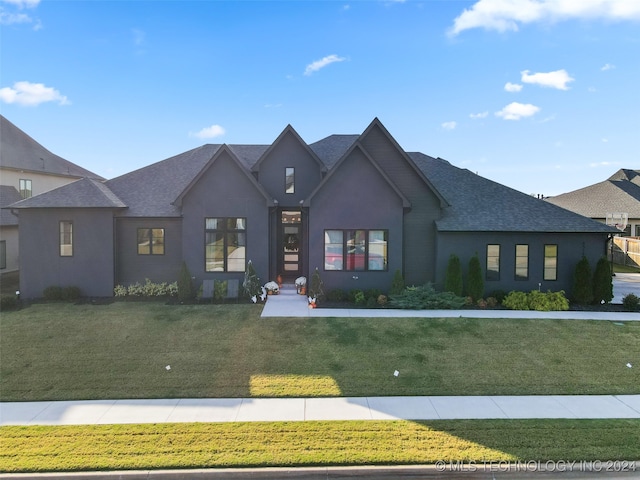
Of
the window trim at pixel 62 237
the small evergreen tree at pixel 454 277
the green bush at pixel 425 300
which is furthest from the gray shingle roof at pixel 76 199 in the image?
the small evergreen tree at pixel 454 277

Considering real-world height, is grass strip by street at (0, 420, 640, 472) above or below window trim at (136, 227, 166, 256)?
below

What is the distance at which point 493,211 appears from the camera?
16.7 metres

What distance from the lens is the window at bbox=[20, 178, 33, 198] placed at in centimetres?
2738

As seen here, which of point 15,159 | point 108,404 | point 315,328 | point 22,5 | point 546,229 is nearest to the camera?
point 108,404

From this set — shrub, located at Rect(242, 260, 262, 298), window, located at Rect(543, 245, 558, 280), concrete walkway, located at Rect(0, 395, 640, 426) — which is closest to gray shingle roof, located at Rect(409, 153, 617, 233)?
window, located at Rect(543, 245, 558, 280)

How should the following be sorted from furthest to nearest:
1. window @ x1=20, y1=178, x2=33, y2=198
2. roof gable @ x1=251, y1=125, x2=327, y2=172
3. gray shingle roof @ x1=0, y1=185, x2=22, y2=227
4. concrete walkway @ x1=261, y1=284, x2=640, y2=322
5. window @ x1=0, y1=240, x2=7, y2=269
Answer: window @ x1=20, y1=178, x2=33, y2=198, gray shingle roof @ x1=0, y1=185, x2=22, y2=227, window @ x1=0, y1=240, x2=7, y2=269, roof gable @ x1=251, y1=125, x2=327, y2=172, concrete walkway @ x1=261, y1=284, x2=640, y2=322

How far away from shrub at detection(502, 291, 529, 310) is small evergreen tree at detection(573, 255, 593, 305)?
85.1 inches

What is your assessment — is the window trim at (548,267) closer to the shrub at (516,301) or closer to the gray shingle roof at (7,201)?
the shrub at (516,301)

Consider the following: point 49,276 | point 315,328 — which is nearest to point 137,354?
point 315,328

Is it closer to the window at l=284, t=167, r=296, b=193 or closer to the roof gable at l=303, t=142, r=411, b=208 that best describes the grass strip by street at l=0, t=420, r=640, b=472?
the roof gable at l=303, t=142, r=411, b=208

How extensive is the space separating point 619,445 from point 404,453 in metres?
3.60

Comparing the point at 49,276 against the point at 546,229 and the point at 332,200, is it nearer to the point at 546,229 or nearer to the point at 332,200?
the point at 332,200

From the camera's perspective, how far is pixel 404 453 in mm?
5922

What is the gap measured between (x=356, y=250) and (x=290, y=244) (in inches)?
152
